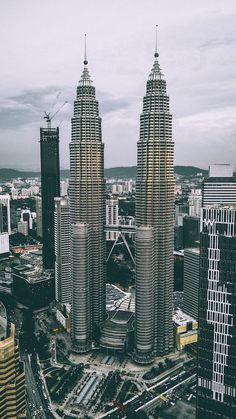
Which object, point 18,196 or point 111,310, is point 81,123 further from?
point 18,196

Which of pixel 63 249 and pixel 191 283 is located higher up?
pixel 63 249

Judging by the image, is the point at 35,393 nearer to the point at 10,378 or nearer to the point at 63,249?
the point at 10,378

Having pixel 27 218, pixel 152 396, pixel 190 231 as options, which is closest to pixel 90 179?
pixel 152 396

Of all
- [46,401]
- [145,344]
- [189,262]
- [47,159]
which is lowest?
[46,401]

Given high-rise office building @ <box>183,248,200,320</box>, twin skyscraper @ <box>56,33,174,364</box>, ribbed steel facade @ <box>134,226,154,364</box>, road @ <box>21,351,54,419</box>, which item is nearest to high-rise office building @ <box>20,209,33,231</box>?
twin skyscraper @ <box>56,33,174,364</box>

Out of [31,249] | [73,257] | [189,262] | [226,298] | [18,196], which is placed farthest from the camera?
[18,196]

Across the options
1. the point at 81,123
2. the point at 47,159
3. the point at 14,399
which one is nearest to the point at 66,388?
the point at 14,399

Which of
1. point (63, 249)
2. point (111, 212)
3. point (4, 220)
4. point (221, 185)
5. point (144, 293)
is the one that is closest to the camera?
point (144, 293)
